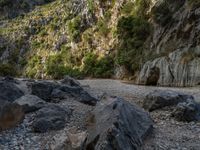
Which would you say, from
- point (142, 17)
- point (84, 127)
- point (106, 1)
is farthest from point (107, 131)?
point (106, 1)

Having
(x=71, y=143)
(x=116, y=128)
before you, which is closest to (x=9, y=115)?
(x=71, y=143)

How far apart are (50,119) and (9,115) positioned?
1827 mm

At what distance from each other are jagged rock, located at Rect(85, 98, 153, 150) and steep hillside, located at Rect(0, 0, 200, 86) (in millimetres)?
22344

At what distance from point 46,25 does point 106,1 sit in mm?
25175

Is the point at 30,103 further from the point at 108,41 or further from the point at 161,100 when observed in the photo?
the point at 108,41

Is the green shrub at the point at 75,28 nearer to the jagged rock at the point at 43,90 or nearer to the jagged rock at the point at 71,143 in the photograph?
the jagged rock at the point at 43,90

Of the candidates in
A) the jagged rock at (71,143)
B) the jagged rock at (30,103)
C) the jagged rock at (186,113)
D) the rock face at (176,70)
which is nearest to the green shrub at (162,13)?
the rock face at (176,70)

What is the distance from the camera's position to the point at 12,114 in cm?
1575

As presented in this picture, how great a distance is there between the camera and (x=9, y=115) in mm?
15625

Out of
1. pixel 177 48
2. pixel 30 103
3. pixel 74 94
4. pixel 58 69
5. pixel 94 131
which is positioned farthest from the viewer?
pixel 58 69

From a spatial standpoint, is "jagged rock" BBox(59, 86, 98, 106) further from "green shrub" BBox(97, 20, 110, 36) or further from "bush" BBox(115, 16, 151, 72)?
"green shrub" BBox(97, 20, 110, 36)

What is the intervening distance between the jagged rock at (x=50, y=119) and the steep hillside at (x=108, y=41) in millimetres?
21575

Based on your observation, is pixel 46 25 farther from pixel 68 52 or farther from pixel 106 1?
pixel 106 1

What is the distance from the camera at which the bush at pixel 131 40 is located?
51375 millimetres
